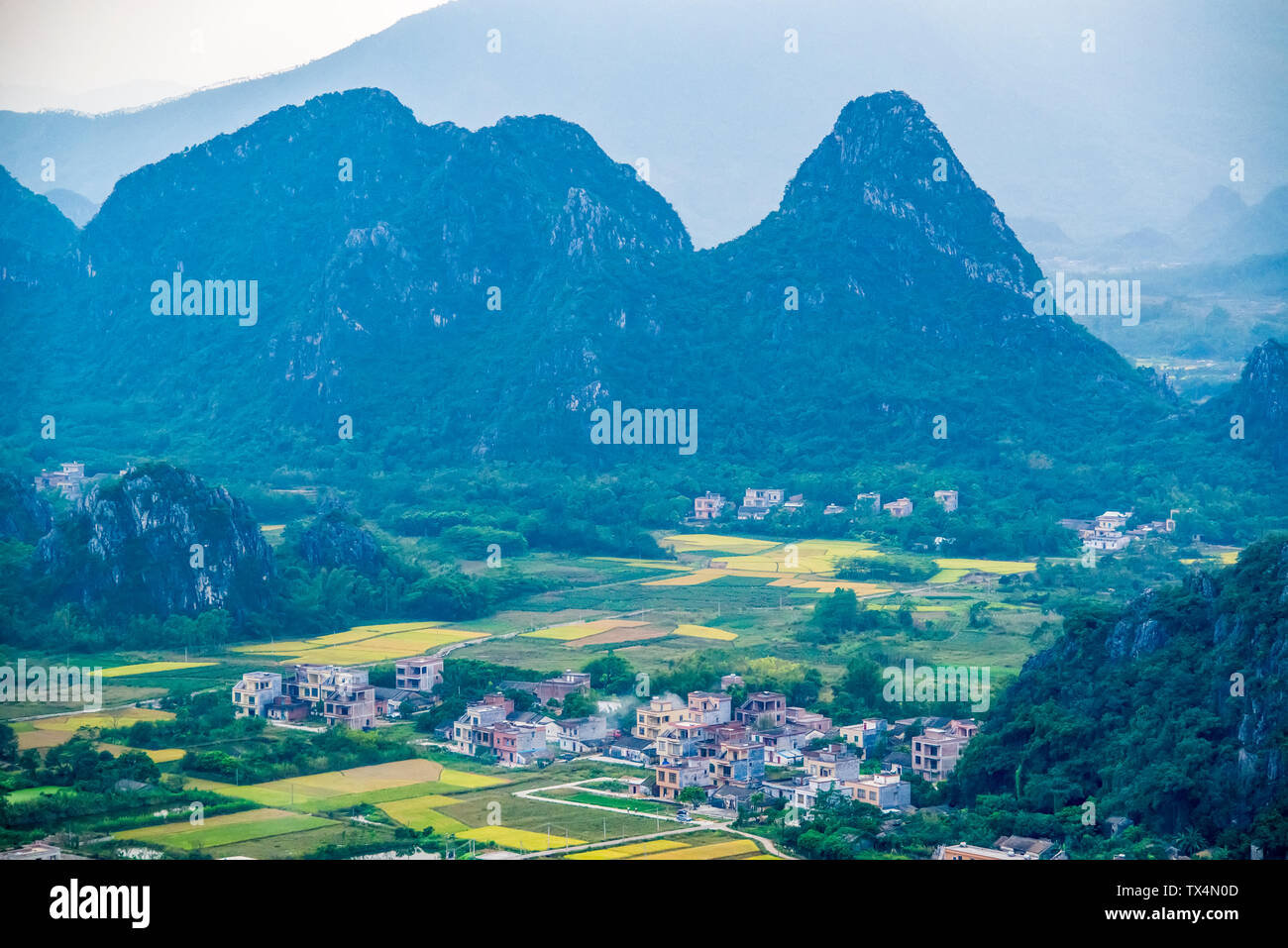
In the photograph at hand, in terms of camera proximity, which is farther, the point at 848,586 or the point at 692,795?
the point at 848,586

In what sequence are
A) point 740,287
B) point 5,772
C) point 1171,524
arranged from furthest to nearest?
1. point 740,287
2. point 1171,524
3. point 5,772

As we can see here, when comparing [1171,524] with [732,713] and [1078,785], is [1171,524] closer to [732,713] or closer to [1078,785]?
[732,713]

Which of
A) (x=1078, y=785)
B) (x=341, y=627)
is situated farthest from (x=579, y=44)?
(x=1078, y=785)

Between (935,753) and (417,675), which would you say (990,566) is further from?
(935,753)

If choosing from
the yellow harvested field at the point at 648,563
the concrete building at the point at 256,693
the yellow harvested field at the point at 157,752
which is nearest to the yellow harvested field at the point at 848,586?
the yellow harvested field at the point at 648,563

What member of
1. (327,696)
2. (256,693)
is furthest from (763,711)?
(256,693)

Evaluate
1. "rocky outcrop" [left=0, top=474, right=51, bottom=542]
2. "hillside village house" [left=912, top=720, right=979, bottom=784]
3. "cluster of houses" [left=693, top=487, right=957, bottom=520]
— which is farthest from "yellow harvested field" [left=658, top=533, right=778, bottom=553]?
"hillside village house" [left=912, top=720, right=979, bottom=784]

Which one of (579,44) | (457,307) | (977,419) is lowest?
(977,419)
